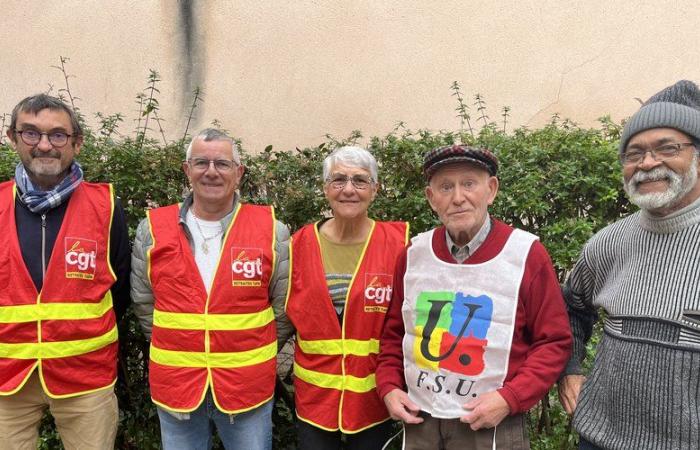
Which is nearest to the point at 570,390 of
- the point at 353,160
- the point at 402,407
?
the point at 402,407

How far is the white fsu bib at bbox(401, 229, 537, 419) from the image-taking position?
2.19 meters

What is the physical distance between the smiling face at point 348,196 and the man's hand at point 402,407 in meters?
0.84

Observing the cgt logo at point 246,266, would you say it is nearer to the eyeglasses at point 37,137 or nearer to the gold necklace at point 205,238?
the gold necklace at point 205,238

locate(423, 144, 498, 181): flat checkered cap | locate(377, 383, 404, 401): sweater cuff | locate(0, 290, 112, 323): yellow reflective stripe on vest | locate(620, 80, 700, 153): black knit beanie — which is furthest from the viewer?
locate(0, 290, 112, 323): yellow reflective stripe on vest

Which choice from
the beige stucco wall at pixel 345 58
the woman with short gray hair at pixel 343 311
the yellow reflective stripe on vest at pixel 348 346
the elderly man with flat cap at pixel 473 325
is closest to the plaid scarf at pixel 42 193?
the woman with short gray hair at pixel 343 311

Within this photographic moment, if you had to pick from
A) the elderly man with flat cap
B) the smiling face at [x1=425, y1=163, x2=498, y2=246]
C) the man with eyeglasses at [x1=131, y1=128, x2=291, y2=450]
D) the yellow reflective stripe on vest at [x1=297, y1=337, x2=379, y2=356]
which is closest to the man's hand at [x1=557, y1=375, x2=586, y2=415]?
the elderly man with flat cap

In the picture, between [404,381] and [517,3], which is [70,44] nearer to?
[517,3]

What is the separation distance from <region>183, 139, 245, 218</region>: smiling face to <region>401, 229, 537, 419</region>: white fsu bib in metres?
1.08

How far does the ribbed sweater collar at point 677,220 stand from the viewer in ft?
6.44

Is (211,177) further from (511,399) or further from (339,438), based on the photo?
(511,399)

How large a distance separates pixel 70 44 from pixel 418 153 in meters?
4.15

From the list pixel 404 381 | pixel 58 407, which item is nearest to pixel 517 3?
pixel 404 381

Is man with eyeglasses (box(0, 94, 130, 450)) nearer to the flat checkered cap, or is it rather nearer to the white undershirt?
the white undershirt

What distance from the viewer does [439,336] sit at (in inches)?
89.5
